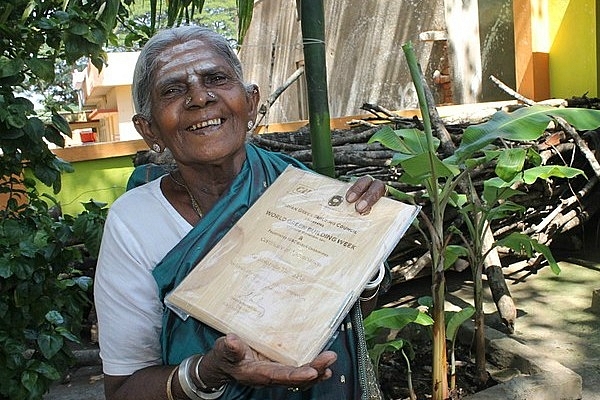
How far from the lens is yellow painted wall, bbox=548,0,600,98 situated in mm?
6203

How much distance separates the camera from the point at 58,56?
233 cm

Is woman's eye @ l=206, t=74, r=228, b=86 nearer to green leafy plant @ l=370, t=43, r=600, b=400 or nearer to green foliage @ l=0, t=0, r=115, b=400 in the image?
green foliage @ l=0, t=0, r=115, b=400

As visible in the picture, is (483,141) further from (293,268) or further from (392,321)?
(293,268)

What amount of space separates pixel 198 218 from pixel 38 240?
1086 mm

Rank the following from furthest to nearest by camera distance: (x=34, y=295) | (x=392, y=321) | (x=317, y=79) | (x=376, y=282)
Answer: (x=392, y=321) < (x=34, y=295) < (x=317, y=79) < (x=376, y=282)

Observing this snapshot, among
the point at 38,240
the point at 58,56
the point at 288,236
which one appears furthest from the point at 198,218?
the point at 58,56

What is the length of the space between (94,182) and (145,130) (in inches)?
150

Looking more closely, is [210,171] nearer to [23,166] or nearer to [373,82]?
[23,166]

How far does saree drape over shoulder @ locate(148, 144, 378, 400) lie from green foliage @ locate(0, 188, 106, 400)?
1.03m

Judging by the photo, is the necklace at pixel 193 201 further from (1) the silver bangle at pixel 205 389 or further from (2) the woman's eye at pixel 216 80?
(1) the silver bangle at pixel 205 389

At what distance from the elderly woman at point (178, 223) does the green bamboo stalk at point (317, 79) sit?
574 mm

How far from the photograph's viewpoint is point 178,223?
4.58ft

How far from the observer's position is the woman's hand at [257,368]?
108 centimetres

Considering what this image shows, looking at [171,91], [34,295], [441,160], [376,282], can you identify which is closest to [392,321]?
[441,160]
